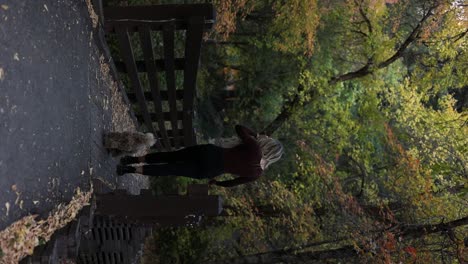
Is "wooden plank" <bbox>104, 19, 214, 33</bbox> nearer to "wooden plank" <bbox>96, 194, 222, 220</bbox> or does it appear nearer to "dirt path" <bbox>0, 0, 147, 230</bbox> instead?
"dirt path" <bbox>0, 0, 147, 230</bbox>

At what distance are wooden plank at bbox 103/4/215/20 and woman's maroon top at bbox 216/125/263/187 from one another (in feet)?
5.07

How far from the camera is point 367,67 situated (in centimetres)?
1261

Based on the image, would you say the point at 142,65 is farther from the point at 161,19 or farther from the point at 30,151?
the point at 30,151

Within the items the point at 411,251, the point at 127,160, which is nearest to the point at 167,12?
the point at 127,160

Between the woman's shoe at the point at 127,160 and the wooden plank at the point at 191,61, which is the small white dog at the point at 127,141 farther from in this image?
the wooden plank at the point at 191,61

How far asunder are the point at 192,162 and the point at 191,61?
1758 mm

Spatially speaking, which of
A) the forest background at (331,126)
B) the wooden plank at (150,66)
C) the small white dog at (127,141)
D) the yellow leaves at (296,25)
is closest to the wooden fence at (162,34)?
the wooden plank at (150,66)

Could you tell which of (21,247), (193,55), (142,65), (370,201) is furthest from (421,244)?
(21,247)

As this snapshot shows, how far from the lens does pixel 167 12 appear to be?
582 centimetres

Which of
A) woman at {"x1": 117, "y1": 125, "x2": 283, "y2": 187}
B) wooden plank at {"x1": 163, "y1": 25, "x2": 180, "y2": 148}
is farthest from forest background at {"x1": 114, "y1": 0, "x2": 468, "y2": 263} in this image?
woman at {"x1": 117, "y1": 125, "x2": 283, "y2": 187}

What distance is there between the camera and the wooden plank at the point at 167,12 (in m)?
5.77

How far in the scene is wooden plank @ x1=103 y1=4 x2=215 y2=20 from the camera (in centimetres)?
577

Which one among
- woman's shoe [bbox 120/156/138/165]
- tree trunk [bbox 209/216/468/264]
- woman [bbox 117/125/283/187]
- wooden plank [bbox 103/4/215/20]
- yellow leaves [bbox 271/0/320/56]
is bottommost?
tree trunk [bbox 209/216/468/264]

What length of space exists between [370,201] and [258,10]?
5.94m
